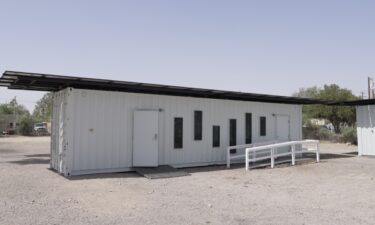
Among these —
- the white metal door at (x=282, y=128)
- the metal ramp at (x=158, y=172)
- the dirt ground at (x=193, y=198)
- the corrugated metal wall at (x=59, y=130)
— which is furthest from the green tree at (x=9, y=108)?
the dirt ground at (x=193, y=198)

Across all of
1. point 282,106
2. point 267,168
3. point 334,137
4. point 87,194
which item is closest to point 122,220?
point 87,194

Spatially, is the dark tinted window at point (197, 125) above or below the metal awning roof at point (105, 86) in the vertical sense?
below

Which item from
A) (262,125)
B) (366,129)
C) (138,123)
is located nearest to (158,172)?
(138,123)

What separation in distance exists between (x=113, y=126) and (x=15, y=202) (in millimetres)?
5142

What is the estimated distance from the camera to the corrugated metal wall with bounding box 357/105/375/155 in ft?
63.4

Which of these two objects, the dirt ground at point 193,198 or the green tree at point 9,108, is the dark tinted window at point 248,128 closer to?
the dirt ground at point 193,198

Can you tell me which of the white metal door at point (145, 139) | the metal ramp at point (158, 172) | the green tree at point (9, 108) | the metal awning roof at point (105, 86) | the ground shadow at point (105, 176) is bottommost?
the ground shadow at point (105, 176)

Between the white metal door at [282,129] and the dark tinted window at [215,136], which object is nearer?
the dark tinted window at [215,136]

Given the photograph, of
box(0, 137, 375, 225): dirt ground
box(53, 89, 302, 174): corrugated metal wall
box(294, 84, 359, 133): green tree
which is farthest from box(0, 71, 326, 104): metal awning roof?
box(294, 84, 359, 133): green tree

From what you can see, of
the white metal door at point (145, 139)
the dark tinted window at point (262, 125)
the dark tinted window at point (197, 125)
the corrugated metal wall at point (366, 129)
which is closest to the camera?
the white metal door at point (145, 139)

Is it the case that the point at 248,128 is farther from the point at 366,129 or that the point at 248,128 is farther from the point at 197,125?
the point at 366,129

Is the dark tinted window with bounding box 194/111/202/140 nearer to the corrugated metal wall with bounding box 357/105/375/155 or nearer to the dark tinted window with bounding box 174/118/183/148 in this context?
the dark tinted window with bounding box 174/118/183/148

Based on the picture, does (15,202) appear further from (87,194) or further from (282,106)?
(282,106)

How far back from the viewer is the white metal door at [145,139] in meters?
→ 13.2
